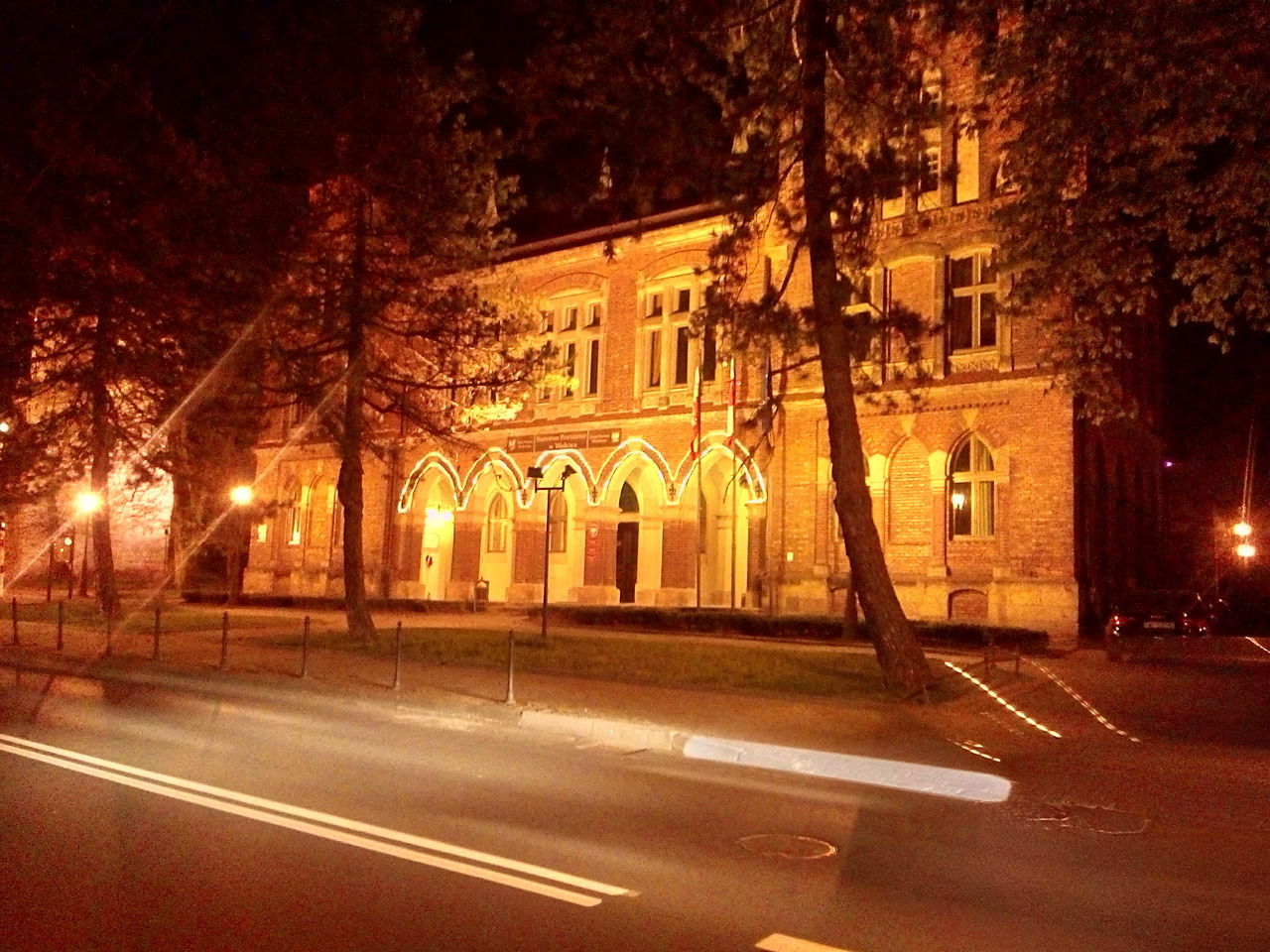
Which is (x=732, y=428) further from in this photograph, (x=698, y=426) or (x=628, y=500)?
(x=628, y=500)

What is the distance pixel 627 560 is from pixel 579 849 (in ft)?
87.2

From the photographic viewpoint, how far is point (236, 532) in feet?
108

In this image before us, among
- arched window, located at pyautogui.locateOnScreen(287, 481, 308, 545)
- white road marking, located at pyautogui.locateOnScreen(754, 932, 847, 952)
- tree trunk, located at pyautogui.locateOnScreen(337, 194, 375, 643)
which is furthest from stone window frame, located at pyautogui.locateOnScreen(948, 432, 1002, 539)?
arched window, located at pyautogui.locateOnScreen(287, 481, 308, 545)

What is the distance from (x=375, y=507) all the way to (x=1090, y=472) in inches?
928

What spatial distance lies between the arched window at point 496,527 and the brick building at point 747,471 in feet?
0.24

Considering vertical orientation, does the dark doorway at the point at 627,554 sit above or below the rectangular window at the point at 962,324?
below

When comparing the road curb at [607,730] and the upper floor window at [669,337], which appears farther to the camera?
the upper floor window at [669,337]

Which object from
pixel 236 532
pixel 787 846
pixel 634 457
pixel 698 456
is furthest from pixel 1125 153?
pixel 236 532

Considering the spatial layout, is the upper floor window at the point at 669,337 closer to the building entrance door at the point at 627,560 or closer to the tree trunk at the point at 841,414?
the building entrance door at the point at 627,560

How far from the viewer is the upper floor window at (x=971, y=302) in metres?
26.8

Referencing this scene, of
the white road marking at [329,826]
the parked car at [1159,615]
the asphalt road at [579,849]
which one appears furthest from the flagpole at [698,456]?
the white road marking at [329,826]

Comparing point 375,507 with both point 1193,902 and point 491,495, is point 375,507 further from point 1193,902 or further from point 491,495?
point 1193,902

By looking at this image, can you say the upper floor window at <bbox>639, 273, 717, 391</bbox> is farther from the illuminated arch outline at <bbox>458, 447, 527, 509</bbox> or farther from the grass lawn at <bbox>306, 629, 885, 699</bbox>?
the grass lawn at <bbox>306, 629, 885, 699</bbox>

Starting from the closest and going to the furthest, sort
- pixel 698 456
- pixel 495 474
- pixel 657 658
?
pixel 657 658, pixel 698 456, pixel 495 474
